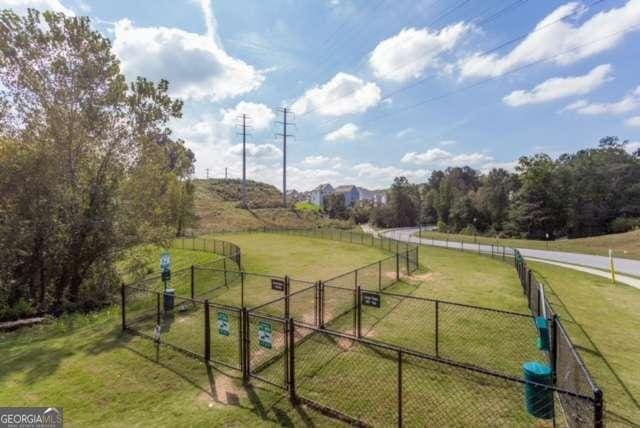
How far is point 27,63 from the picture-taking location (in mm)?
12117

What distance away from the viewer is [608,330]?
8961 millimetres

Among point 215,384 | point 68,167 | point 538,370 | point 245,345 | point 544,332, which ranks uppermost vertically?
point 68,167

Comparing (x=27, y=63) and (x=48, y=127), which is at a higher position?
(x=27, y=63)

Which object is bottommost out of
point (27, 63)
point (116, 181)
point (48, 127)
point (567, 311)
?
point (567, 311)

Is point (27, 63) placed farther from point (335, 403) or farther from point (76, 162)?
point (335, 403)

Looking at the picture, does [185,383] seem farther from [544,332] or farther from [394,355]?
[544,332]

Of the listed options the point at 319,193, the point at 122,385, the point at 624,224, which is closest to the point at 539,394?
the point at 122,385

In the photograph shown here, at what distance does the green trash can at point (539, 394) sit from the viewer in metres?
3.74

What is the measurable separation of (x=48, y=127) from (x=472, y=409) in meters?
15.7

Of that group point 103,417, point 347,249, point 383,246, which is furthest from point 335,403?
point 383,246

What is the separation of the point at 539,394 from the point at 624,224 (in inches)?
2137

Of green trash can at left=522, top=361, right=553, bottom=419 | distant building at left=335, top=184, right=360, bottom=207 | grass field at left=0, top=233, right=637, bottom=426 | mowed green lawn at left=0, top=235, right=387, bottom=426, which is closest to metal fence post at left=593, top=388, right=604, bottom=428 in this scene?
green trash can at left=522, top=361, right=553, bottom=419

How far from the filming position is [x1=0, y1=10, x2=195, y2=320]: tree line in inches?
456

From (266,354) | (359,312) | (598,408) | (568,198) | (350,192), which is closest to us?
(598,408)
